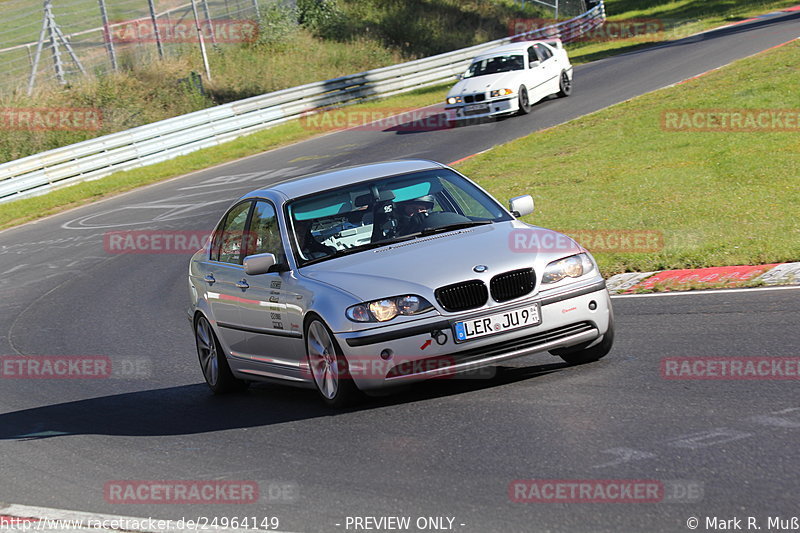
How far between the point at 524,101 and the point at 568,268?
20.2 m

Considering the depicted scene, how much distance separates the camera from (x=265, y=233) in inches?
338

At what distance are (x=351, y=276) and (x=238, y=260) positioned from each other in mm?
1799

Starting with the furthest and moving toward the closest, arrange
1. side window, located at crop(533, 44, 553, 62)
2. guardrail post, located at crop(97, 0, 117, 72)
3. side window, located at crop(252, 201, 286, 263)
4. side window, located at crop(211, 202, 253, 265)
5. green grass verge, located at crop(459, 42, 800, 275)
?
1. guardrail post, located at crop(97, 0, 117, 72)
2. side window, located at crop(533, 44, 553, 62)
3. green grass verge, located at crop(459, 42, 800, 275)
4. side window, located at crop(211, 202, 253, 265)
5. side window, located at crop(252, 201, 286, 263)

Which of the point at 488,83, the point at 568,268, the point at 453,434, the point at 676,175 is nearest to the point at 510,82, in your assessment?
the point at 488,83

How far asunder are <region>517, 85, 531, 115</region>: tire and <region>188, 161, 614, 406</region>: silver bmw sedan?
1848 cm

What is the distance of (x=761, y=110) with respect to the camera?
784 inches

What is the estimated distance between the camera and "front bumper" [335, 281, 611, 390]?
702cm

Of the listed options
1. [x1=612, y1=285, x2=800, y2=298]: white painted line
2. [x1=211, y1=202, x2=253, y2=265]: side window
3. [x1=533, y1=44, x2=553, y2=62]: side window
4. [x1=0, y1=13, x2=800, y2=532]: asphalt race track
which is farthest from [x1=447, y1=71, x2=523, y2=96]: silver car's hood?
[x1=211, y1=202, x2=253, y2=265]: side window

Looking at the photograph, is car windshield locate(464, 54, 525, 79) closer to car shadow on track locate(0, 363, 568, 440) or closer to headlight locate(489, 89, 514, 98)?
headlight locate(489, 89, 514, 98)

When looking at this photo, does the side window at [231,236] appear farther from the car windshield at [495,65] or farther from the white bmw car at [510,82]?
the car windshield at [495,65]

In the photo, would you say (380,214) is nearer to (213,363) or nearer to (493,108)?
(213,363)

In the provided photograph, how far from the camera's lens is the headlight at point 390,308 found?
7.06m

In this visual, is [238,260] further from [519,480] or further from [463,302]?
[519,480]

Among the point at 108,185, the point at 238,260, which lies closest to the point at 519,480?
the point at 238,260
